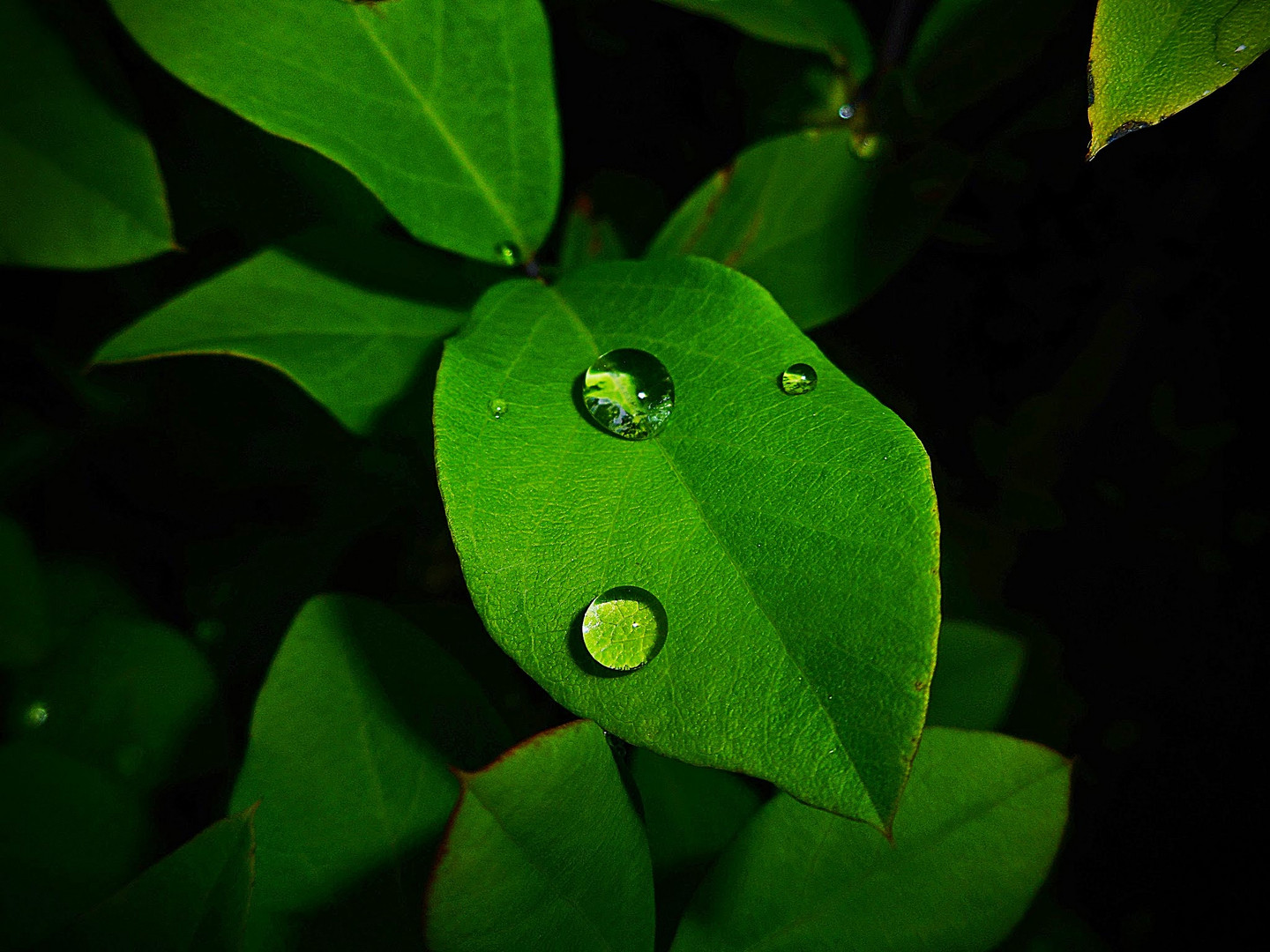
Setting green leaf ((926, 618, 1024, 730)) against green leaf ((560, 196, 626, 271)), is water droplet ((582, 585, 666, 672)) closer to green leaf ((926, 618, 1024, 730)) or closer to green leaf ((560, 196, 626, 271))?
green leaf ((926, 618, 1024, 730))

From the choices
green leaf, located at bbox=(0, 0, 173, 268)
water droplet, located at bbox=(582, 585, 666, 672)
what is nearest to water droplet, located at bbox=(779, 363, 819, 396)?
water droplet, located at bbox=(582, 585, 666, 672)

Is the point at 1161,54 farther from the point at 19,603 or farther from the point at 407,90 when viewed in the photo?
the point at 19,603

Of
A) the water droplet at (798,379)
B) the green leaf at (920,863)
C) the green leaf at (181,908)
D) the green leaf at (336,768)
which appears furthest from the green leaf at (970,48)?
the green leaf at (181,908)

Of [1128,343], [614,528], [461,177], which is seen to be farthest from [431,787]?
[1128,343]

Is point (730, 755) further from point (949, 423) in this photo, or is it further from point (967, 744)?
point (949, 423)

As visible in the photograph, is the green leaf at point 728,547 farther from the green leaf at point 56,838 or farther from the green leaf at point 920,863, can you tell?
the green leaf at point 56,838
